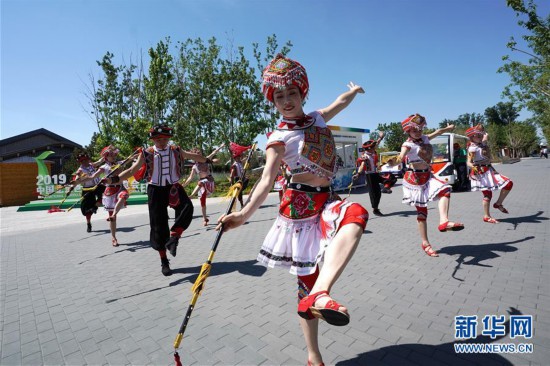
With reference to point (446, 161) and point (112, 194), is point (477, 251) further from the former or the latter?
point (446, 161)

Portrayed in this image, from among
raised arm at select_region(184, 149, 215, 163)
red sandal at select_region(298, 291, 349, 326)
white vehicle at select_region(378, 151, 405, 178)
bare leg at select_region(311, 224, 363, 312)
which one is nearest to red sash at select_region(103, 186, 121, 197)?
raised arm at select_region(184, 149, 215, 163)

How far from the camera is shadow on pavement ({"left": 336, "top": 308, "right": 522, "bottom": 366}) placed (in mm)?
2385

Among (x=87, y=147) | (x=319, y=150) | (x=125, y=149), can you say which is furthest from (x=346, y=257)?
(x=87, y=147)

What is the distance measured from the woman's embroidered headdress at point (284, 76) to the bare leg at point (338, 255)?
3.69 feet

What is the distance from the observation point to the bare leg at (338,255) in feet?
5.56

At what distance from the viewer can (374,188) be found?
9.81 metres

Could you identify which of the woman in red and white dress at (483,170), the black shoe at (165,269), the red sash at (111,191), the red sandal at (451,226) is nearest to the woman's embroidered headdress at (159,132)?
the black shoe at (165,269)

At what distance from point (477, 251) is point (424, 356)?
346 cm

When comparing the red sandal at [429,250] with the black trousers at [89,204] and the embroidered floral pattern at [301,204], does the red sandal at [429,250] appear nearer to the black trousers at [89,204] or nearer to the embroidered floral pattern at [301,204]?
the embroidered floral pattern at [301,204]

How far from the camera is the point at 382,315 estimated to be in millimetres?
3182

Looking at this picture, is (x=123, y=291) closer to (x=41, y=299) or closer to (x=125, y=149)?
(x=41, y=299)

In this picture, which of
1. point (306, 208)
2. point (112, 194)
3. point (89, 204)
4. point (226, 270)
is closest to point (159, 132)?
point (226, 270)

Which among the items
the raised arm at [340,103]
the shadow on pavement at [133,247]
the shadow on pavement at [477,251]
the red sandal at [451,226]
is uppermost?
the raised arm at [340,103]

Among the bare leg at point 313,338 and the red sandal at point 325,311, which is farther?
the bare leg at point 313,338
